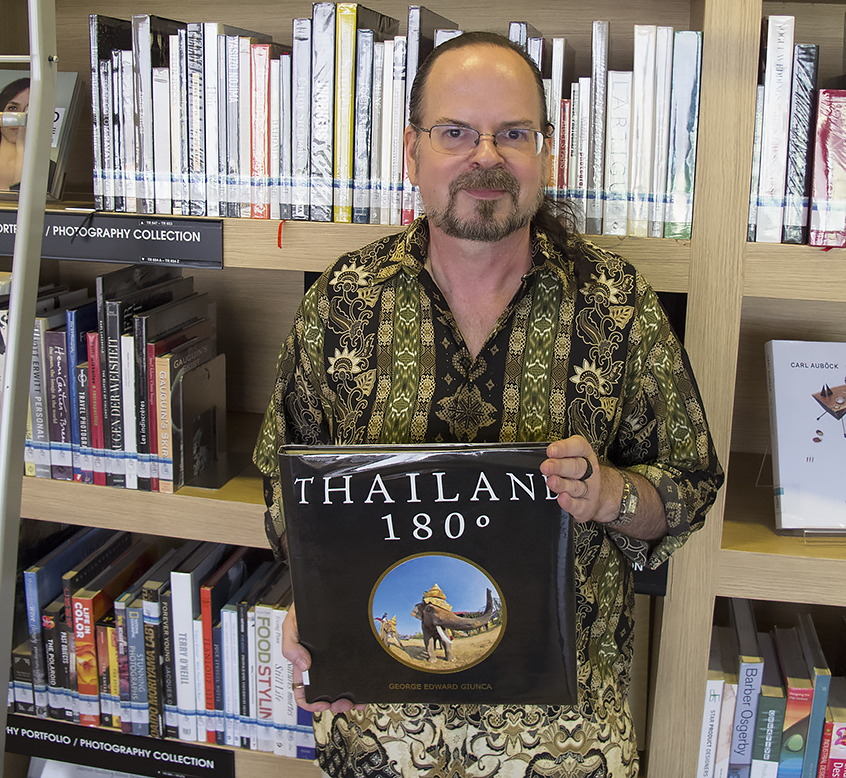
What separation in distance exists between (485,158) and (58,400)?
0.91m

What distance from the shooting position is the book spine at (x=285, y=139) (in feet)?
4.22

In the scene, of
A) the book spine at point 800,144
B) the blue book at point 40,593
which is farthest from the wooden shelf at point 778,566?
the blue book at point 40,593

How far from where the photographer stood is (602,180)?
1.24m

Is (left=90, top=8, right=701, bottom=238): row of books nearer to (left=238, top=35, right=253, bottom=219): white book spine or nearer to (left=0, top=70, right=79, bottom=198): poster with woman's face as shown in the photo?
(left=238, top=35, right=253, bottom=219): white book spine

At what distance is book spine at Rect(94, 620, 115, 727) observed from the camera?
1.57 meters

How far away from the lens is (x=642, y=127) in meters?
1.21

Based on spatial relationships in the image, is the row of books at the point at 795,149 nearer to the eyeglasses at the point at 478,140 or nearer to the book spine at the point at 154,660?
the eyeglasses at the point at 478,140

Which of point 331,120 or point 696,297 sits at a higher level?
Result: point 331,120

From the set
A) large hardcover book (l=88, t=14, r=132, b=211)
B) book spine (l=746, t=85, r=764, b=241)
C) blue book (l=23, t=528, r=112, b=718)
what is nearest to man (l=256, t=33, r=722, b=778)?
book spine (l=746, t=85, r=764, b=241)

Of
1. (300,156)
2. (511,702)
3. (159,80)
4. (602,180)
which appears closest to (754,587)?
(511,702)

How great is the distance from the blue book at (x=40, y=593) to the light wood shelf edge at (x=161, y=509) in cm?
14

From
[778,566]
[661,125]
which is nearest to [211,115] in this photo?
[661,125]

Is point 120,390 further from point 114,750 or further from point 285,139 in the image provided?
point 114,750

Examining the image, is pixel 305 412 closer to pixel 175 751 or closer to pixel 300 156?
pixel 300 156
